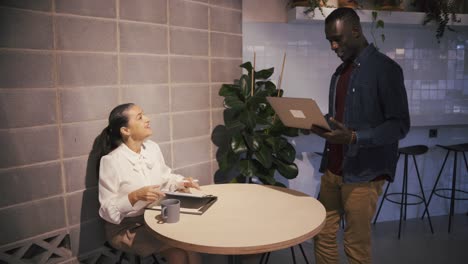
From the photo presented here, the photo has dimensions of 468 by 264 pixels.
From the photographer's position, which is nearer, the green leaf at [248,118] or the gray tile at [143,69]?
the gray tile at [143,69]

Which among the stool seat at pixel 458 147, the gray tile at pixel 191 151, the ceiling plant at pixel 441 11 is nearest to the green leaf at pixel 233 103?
the gray tile at pixel 191 151

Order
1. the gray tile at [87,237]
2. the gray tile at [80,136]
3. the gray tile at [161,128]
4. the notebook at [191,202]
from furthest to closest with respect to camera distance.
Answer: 1. the gray tile at [161,128]
2. the gray tile at [87,237]
3. the gray tile at [80,136]
4. the notebook at [191,202]

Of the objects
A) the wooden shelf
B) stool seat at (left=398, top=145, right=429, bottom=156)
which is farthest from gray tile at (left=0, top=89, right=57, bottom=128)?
stool seat at (left=398, top=145, right=429, bottom=156)

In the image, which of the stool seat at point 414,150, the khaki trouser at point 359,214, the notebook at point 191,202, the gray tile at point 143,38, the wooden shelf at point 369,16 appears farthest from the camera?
the stool seat at point 414,150

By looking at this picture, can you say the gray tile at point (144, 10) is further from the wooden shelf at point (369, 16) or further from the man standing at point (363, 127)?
the wooden shelf at point (369, 16)

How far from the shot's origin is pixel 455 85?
154 inches

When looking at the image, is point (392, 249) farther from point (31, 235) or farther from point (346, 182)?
point (31, 235)

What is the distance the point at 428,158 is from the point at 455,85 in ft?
2.61

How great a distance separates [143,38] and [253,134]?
1.03m

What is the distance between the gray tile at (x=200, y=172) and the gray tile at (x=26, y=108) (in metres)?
1.02

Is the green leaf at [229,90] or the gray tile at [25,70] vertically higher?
the gray tile at [25,70]

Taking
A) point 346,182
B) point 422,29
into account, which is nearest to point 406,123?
point 346,182

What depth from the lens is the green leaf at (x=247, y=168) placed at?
277 cm

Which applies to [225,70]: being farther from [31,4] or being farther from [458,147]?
[458,147]
